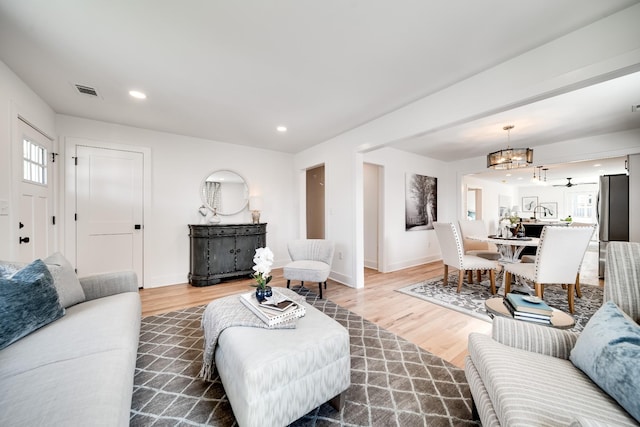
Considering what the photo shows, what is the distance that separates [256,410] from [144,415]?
0.78 m

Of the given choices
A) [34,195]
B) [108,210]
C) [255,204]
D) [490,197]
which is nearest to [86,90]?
[34,195]

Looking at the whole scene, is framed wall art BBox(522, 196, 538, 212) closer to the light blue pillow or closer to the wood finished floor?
the wood finished floor

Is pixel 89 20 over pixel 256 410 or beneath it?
over

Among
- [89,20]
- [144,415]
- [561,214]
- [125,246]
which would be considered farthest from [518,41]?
[561,214]

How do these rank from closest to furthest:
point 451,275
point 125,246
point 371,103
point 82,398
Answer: point 82,398 → point 371,103 → point 125,246 → point 451,275

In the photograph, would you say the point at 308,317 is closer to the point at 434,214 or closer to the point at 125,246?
the point at 125,246

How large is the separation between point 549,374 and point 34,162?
15.3ft

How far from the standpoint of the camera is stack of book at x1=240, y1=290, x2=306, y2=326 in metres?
1.52

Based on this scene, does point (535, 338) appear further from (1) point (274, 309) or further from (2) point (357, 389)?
(1) point (274, 309)

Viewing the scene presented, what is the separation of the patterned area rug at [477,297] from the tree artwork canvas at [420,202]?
149 cm

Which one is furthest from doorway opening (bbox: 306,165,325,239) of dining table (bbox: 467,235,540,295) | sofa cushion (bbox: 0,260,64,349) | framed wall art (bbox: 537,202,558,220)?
framed wall art (bbox: 537,202,558,220)

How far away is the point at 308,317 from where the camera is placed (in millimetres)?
1638

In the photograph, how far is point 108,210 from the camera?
3461 mm

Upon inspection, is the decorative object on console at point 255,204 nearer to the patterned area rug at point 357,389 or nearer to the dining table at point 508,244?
the patterned area rug at point 357,389
